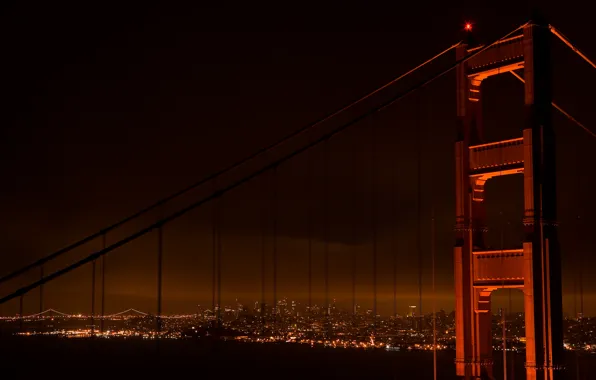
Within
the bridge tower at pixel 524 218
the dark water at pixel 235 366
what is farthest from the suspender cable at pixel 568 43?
the dark water at pixel 235 366

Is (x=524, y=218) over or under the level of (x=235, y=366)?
over

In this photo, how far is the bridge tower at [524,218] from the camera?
13875mm

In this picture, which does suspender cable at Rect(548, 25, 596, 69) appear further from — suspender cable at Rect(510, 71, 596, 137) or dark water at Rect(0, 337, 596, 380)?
dark water at Rect(0, 337, 596, 380)

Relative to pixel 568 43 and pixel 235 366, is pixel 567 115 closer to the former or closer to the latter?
pixel 568 43

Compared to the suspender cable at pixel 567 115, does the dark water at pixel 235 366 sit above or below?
below

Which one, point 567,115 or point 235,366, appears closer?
point 567,115


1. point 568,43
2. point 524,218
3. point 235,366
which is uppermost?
point 568,43

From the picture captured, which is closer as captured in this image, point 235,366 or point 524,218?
point 524,218

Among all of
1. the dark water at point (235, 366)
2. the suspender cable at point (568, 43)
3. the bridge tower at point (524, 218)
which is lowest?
the dark water at point (235, 366)

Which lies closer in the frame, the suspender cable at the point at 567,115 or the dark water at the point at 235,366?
the suspender cable at the point at 567,115

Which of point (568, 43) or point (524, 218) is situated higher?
point (568, 43)

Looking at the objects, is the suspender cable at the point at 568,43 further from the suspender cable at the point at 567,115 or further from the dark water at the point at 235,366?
the dark water at the point at 235,366

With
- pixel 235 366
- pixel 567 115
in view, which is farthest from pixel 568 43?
pixel 235 366

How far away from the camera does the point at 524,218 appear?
1412 centimetres
